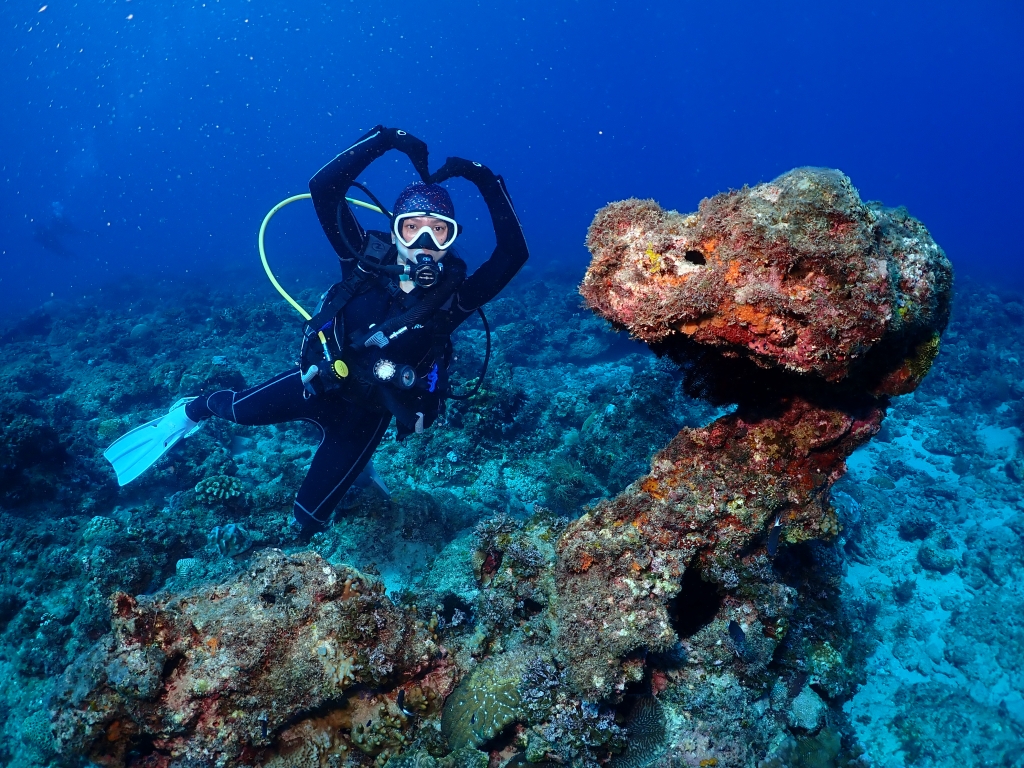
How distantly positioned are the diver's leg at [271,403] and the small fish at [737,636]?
5.39 m

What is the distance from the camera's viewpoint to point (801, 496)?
312 cm

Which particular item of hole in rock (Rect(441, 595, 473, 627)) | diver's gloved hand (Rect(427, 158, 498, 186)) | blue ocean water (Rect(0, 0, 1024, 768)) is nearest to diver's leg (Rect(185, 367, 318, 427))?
blue ocean water (Rect(0, 0, 1024, 768))

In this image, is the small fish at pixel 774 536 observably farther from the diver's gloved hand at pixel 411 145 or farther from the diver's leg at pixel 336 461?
the diver's gloved hand at pixel 411 145

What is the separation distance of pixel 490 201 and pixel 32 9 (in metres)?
126

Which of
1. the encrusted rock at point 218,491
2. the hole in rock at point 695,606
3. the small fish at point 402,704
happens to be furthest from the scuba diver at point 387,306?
the hole in rock at point 695,606

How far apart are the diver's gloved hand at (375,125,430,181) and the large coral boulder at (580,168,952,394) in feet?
13.1

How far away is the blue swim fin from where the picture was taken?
7191mm

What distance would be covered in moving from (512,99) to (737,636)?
195209 millimetres

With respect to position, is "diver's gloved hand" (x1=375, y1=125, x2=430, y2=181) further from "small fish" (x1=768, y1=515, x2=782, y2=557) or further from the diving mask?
"small fish" (x1=768, y1=515, x2=782, y2=557)

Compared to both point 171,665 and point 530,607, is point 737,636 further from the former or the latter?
point 171,665

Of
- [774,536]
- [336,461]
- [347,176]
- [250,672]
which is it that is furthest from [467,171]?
[250,672]

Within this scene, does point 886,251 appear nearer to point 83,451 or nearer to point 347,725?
point 347,725

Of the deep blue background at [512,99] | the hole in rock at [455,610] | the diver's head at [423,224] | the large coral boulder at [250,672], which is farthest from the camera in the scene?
the deep blue background at [512,99]

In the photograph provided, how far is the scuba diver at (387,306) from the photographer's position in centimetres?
550
